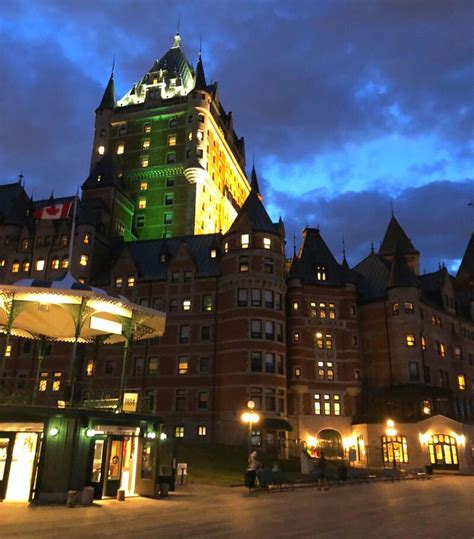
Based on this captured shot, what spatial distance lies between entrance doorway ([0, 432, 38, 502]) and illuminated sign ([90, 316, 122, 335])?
6.25 metres

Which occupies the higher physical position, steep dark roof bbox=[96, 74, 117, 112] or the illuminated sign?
steep dark roof bbox=[96, 74, 117, 112]

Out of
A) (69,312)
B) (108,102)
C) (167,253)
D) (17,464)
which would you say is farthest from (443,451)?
(108,102)

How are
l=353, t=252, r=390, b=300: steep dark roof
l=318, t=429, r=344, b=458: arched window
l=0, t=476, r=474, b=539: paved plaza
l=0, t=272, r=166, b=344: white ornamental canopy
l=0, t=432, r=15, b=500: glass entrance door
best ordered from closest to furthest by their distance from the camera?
1. l=0, t=476, r=474, b=539: paved plaza
2. l=0, t=432, r=15, b=500: glass entrance door
3. l=0, t=272, r=166, b=344: white ornamental canopy
4. l=318, t=429, r=344, b=458: arched window
5. l=353, t=252, r=390, b=300: steep dark roof

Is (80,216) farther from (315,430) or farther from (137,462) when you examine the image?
(137,462)

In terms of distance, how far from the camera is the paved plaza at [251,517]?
14.2m

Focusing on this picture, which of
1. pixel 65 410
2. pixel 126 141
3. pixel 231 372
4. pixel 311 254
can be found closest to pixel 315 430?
pixel 231 372

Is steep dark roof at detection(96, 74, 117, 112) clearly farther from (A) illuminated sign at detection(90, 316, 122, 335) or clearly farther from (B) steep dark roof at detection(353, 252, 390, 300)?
(A) illuminated sign at detection(90, 316, 122, 335)

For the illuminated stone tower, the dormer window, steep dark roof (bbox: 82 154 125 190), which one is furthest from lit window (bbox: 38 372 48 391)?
the dormer window

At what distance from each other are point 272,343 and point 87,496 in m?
35.5

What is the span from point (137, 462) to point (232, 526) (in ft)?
32.0

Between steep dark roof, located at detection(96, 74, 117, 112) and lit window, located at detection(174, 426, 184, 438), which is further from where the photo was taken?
steep dark roof, located at detection(96, 74, 117, 112)

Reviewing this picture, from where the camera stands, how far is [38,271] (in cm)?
6328

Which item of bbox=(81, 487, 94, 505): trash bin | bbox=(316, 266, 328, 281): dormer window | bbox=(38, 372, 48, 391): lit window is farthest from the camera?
bbox=(316, 266, 328, 281): dormer window

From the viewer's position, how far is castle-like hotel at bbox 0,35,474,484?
53.3 meters
